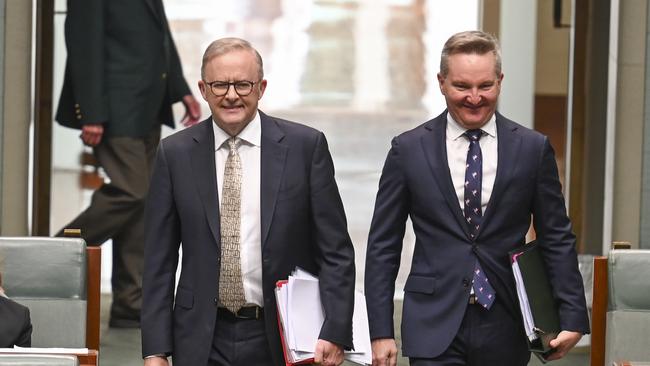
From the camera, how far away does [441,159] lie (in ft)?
14.5

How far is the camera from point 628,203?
673 cm

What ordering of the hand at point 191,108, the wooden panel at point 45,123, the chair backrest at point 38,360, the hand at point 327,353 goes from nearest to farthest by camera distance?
the chair backrest at point 38,360
the hand at point 327,353
the hand at point 191,108
the wooden panel at point 45,123

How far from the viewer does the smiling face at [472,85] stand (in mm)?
4277

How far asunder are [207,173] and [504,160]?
0.85 m

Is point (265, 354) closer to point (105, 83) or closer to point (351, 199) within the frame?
point (105, 83)

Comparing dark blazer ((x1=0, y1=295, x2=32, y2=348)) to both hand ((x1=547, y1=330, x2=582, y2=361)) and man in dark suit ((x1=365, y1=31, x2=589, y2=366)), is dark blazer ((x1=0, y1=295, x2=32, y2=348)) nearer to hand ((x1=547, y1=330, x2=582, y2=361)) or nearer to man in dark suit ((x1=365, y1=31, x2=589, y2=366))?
man in dark suit ((x1=365, y1=31, x2=589, y2=366))

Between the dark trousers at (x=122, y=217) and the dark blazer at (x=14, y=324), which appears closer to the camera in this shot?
the dark blazer at (x=14, y=324)

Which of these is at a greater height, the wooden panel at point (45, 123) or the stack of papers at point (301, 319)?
the wooden panel at point (45, 123)

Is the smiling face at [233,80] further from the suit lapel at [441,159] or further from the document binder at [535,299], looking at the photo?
the document binder at [535,299]

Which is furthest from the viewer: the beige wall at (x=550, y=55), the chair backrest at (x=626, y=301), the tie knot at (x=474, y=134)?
the beige wall at (x=550, y=55)

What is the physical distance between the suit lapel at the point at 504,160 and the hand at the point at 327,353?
1.74 ft

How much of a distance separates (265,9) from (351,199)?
1.42m

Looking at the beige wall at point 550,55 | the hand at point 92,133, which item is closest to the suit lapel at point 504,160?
the hand at point 92,133

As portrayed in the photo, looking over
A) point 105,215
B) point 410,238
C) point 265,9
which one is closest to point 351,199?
point 410,238
